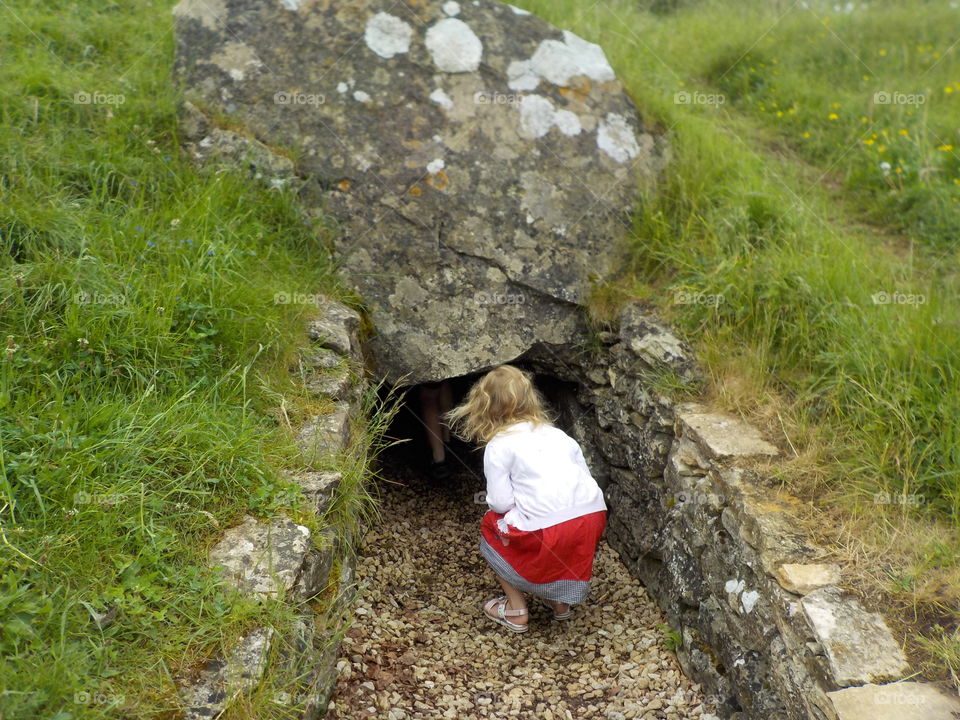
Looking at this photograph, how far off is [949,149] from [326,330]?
163 inches

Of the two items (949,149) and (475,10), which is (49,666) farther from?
(949,149)

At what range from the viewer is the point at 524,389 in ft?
11.4

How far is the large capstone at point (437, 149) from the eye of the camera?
4.14 m

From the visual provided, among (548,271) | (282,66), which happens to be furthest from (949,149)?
(282,66)
